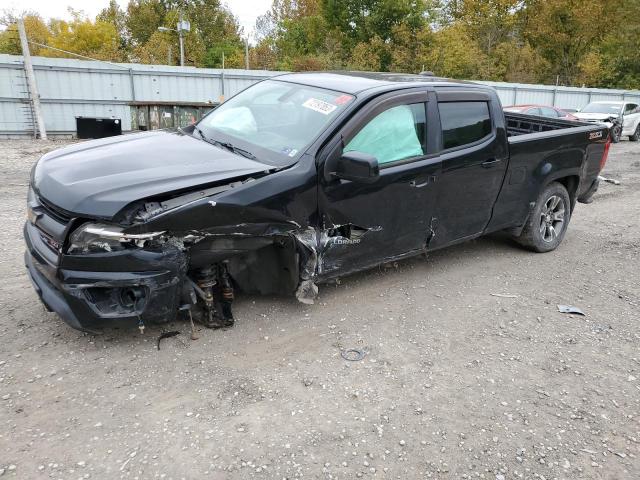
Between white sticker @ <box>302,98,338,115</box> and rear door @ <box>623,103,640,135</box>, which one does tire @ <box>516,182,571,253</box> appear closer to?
white sticker @ <box>302,98,338,115</box>

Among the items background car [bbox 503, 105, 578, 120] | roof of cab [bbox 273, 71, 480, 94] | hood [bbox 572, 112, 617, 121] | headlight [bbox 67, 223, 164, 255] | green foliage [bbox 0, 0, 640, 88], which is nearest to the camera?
headlight [bbox 67, 223, 164, 255]

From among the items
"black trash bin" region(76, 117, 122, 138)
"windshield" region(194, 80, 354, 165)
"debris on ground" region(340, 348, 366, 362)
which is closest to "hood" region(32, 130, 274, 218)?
"windshield" region(194, 80, 354, 165)

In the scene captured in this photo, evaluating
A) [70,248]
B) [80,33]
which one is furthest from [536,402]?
[80,33]

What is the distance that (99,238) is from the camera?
3096 mm

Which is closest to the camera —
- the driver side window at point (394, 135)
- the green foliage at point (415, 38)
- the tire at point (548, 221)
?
the driver side window at point (394, 135)

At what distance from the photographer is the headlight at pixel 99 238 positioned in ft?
10.1

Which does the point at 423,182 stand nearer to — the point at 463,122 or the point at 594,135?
the point at 463,122

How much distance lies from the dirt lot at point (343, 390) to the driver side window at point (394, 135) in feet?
4.04

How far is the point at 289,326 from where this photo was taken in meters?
3.95

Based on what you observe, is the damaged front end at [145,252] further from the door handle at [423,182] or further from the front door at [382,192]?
the door handle at [423,182]

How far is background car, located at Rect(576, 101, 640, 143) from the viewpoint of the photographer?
18.7 meters

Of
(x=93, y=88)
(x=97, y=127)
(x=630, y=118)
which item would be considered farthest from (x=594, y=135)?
(x=93, y=88)

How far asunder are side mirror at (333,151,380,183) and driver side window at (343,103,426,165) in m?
0.18

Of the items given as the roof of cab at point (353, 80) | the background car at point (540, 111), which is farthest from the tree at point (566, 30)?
the roof of cab at point (353, 80)
